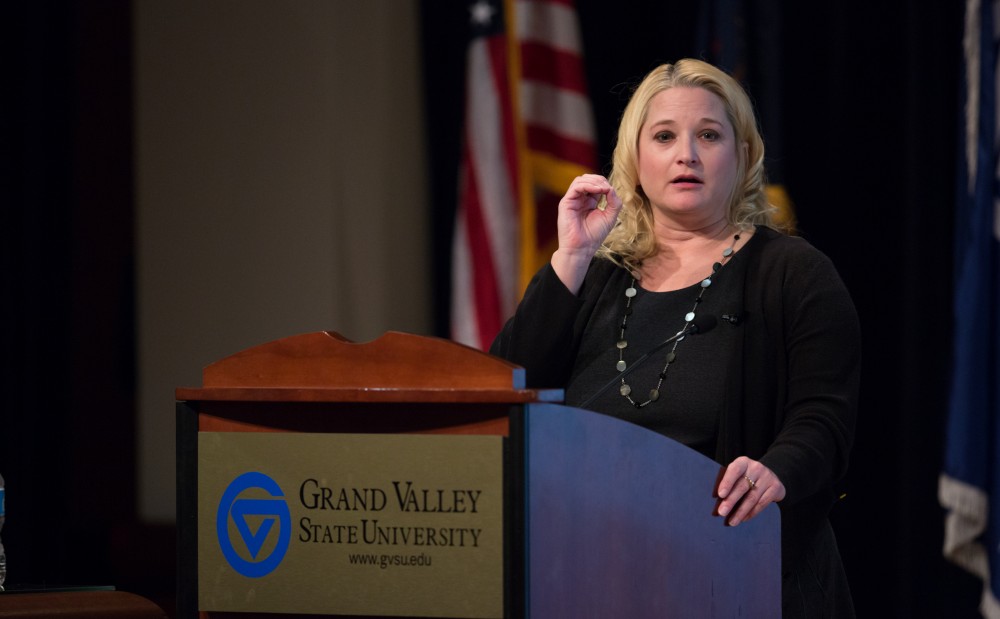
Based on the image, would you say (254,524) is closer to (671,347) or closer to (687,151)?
(671,347)

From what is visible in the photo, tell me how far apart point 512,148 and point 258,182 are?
0.86 metres

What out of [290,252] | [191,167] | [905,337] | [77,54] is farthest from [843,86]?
[77,54]

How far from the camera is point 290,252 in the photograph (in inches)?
156

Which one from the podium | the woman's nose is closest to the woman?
the woman's nose

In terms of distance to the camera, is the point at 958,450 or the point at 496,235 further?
A: the point at 496,235

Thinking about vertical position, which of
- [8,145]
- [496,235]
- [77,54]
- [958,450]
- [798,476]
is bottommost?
[958,450]

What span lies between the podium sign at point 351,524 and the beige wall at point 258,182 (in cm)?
262

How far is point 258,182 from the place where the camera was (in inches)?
155

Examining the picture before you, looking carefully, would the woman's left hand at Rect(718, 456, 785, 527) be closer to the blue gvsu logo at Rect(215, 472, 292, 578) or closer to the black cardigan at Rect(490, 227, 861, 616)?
the black cardigan at Rect(490, 227, 861, 616)

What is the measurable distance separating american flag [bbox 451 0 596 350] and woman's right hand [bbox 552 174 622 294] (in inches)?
70.6

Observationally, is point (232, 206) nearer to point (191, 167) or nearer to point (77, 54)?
point (191, 167)

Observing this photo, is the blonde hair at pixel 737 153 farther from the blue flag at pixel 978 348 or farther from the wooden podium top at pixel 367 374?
the blue flag at pixel 978 348

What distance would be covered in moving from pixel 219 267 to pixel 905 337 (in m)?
2.17

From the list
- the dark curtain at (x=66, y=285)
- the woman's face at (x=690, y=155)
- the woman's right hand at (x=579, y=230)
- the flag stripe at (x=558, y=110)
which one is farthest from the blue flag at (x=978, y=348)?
the dark curtain at (x=66, y=285)
